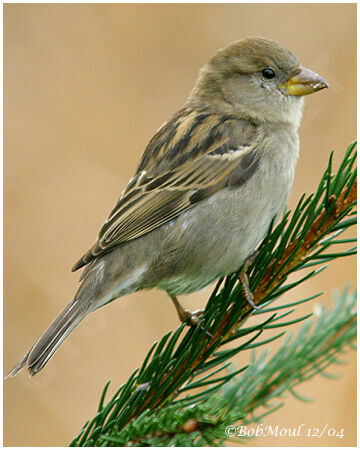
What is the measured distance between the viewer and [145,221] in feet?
8.90

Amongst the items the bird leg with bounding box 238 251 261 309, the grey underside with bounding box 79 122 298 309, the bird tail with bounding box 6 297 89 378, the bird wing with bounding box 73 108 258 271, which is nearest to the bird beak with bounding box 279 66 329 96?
the bird wing with bounding box 73 108 258 271

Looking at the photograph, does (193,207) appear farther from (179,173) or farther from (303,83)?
(303,83)

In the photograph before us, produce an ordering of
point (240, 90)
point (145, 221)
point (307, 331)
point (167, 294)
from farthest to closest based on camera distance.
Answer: point (240, 90)
point (167, 294)
point (145, 221)
point (307, 331)

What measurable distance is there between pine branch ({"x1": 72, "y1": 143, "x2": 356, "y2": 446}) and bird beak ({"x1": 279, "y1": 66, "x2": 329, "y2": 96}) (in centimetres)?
96

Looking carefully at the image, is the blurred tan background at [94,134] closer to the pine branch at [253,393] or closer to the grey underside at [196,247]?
the grey underside at [196,247]

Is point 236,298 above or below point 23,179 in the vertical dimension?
below

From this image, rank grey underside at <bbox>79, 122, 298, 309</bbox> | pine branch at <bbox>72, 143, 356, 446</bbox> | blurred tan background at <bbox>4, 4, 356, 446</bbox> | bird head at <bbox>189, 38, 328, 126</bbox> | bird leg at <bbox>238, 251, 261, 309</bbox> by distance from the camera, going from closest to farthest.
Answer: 1. pine branch at <bbox>72, 143, 356, 446</bbox>
2. bird leg at <bbox>238, 251, 261, 309</bbox>
3. grey underside at <bbox>79, 122, 298, 309</bbox>
4. bird head at <bbox>189, 38, 328, 126</bbox>
5. blurred tan background at <bbox>4, 4, 356, 446</bbox>

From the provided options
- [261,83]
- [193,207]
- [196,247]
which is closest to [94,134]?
[261,83]

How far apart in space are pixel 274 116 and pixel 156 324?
4.83ft

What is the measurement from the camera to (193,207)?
2.75 metres

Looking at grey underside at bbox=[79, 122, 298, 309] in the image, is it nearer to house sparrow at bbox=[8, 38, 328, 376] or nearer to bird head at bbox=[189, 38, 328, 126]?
house sparrow at bbox=[8, 38, 328, 376]

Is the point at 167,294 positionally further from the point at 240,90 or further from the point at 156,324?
the point at 240,90

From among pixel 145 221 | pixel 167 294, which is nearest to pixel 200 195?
pixel 145 221

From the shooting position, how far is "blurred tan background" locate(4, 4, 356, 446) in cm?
364
